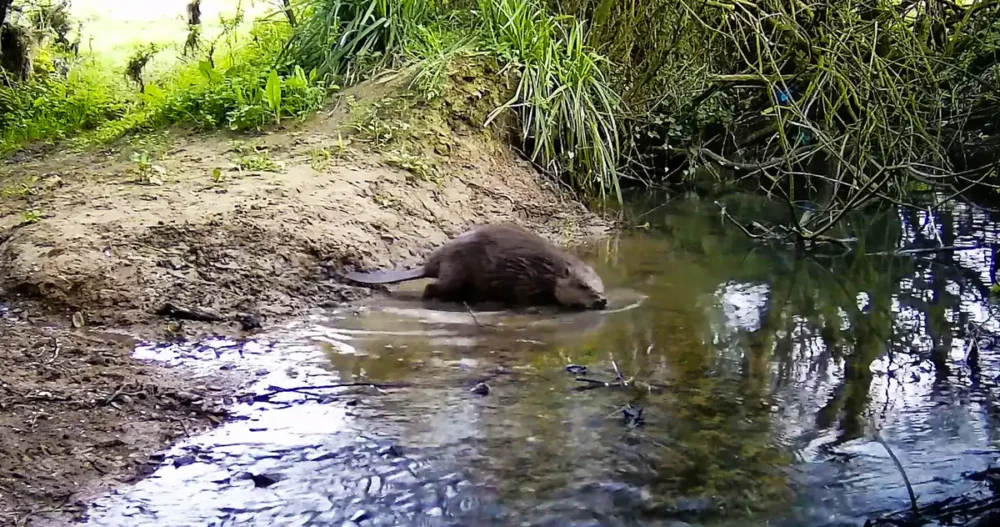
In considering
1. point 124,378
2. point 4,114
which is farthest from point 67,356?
point 4,114

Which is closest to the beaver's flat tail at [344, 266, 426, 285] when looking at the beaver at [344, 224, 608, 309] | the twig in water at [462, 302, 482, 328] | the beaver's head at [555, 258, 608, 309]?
the beaver at [344, 224, 608, 309]

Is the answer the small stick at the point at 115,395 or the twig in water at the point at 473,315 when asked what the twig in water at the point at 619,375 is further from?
the small stick at the point at 115,395

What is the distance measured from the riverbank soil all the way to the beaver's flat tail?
0.08m

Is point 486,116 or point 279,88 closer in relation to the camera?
point 279,88

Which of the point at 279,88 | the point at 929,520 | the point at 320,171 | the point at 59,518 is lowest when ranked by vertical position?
the point at 59,518

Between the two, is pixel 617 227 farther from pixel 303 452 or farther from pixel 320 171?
pixel 303 452

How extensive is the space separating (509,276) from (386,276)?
619 millimetres

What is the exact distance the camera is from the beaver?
4276mm

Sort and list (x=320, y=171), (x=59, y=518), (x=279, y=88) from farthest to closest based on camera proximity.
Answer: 1. (x=279, y=88)
2. (x=320, y=171)
3. (x=59, y=518)

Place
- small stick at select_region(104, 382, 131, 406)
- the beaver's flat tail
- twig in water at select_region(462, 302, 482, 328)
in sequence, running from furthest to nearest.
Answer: the beaver's flat tail
twig in water at select_region(462, 302, 482, 328)
small stick at select_region(104, 382, 131, 406)

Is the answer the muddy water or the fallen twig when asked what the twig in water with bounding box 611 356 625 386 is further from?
the fallen twig

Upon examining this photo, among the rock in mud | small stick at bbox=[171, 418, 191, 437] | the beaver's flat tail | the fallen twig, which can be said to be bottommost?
the rock in mud

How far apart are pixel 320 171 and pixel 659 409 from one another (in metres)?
3.03

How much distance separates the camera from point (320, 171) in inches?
211
